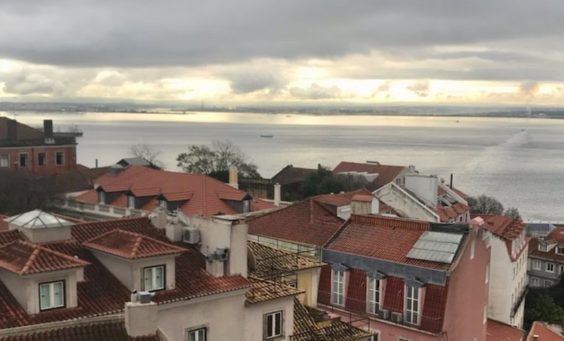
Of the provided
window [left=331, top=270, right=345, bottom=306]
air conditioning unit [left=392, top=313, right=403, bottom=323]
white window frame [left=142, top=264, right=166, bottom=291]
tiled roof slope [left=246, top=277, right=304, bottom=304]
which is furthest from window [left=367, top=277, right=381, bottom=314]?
white window frame [left=142, top=264, right=166, bottom=291]

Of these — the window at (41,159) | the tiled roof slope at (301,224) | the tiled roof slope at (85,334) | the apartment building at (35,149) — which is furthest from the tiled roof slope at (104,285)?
the window at (41,159)

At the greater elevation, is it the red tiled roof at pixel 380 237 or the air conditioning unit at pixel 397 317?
the red tiled roof at pixel 380 237

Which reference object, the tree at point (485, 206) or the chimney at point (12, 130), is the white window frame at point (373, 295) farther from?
the chimney at point (12, 130)

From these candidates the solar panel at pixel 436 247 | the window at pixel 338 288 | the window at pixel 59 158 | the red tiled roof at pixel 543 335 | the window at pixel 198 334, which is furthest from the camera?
the window at pixel 59 158

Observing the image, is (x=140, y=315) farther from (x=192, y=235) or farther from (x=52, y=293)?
(x=192, y=235)

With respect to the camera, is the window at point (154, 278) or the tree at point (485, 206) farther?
the tree at point (485, 206)

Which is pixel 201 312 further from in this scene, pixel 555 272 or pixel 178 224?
pixel 555 272

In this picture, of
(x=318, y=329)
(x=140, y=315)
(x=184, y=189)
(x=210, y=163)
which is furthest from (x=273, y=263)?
(x=210, y=163)

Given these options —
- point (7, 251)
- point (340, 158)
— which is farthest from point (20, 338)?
point (340, 158)
